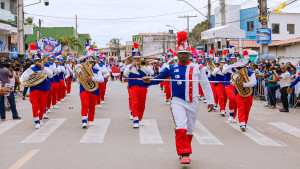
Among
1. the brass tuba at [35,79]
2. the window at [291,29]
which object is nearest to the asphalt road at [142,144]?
the brass tuba at [35,79]

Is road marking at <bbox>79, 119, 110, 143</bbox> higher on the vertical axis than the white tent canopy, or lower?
lower

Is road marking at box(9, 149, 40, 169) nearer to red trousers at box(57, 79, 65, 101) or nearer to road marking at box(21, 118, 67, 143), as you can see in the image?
road marking at box(21, 118, 67, 143)

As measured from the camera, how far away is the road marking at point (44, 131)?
9375mm

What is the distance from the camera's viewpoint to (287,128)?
1169 centimetres

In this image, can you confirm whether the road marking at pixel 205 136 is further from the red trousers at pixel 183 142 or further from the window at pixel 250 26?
the window at pixel 250 26

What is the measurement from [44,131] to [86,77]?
6.00 ft

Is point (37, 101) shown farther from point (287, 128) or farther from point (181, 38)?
point (287, 128)

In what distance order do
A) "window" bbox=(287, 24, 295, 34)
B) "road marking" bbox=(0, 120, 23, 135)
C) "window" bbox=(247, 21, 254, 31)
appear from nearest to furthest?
"road marking" bbox=(0, 120, 23, 135)
"window" bbox=(287, 24, 295, 34)
"window" bbox=(247, 21, 254, 31)

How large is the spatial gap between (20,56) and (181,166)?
3038 centimetres

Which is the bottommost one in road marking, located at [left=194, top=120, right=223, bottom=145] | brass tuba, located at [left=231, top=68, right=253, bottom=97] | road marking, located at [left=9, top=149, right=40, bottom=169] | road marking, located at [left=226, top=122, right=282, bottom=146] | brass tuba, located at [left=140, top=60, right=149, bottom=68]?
road marking, located at [left=226, top=122, right=282, bottom=146]

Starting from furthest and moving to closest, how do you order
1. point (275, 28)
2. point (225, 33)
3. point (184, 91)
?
point (275, 28)
point (225, 33)
point (184, 91)

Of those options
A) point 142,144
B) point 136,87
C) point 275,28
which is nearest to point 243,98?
point 136,87

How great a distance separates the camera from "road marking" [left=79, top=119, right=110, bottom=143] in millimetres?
9289

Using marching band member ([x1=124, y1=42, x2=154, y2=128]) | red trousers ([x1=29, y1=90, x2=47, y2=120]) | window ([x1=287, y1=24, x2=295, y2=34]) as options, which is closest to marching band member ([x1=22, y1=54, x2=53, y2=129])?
red trousers ([x1=29, y1=90, x2=47, y2=120])
